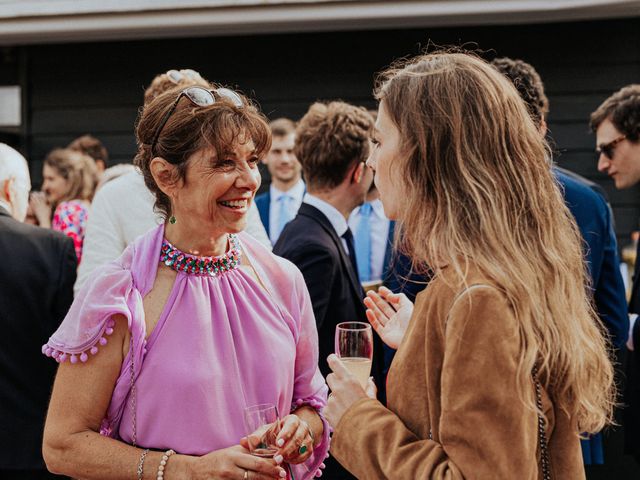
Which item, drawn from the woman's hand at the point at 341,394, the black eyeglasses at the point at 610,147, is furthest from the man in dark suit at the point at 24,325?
Answer: the black eyeglasses at the point at 610,147

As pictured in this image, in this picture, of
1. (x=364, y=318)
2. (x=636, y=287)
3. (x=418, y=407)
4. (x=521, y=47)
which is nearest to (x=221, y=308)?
(x=418, y=407)

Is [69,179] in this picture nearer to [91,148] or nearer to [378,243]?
[91,148]

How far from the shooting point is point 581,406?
1.62 meters

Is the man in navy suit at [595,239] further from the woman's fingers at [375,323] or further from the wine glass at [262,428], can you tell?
the wine glass at [262,428]

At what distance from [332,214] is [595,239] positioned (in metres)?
1.14

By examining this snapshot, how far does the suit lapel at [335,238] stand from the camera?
10.9ft

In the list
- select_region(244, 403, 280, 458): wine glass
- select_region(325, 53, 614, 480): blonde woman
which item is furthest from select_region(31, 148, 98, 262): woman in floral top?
select_region(325, 53, 614, 480): blonde woman

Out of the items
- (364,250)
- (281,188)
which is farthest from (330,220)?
(281,188)

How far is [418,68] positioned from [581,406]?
0.81 meters

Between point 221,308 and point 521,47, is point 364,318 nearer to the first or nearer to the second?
point 221,308

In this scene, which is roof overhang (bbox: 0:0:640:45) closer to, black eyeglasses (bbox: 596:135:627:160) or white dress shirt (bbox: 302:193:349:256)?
black eyeglasses (bbox: 596:135:627:160)

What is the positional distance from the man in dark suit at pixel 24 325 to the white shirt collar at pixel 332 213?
43.3 inches

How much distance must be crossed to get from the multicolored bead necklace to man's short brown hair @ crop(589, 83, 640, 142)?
2660 mm

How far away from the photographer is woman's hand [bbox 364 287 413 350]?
2.22 m
